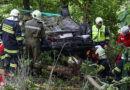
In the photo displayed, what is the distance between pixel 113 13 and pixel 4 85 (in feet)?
16.0

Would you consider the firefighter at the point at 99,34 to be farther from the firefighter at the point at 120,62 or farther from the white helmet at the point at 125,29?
the white helmet at the point at 125,29

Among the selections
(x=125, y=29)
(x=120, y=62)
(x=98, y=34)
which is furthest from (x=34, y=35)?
(x=120, y=62)

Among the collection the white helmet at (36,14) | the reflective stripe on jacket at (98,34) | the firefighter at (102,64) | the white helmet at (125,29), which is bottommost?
the firefighter at (102,64)

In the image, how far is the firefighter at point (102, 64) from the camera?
4.89 m

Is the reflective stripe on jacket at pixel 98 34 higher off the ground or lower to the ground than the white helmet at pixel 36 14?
lower

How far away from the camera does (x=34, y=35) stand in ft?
18.0

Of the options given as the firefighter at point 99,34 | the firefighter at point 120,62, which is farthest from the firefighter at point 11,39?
the firefighter at point 120,62

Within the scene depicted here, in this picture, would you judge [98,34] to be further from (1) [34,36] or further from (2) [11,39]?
(2) [11,39]

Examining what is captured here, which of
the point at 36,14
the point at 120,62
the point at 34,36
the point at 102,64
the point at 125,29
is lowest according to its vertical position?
the point at 102,64

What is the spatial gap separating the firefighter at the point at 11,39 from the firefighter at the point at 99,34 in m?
2.26

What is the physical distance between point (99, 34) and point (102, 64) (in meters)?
1.19

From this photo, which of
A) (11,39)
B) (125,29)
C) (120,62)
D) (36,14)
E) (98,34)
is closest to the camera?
(120,62)

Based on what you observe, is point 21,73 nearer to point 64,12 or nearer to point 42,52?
point 42,52

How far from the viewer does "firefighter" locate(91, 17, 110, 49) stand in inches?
231
